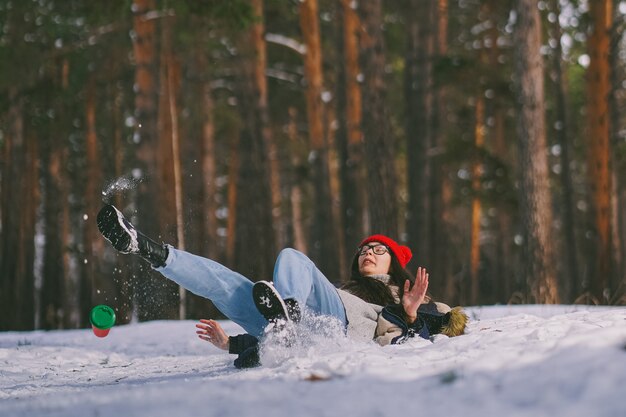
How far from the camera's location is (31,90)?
18.6 metres

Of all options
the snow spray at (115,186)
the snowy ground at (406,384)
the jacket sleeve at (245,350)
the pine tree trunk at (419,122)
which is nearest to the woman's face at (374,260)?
the snowy ground at (406,384)

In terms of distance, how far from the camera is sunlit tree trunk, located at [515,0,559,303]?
10875 millimetres

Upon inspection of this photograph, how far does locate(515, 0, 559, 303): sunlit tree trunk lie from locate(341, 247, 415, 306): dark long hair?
5168 millimetres

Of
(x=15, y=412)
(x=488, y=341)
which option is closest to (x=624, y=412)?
(x=488, y=341)

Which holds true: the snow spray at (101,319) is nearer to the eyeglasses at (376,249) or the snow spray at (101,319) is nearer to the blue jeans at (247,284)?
the blue jeans at (247,284)

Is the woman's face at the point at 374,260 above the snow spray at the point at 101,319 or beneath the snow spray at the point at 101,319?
above

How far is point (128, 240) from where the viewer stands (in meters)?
5.10

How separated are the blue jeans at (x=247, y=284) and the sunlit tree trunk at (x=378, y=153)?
668 cm

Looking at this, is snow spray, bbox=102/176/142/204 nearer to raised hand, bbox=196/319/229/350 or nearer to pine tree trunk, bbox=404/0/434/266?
raised hand, bbox=196/319/229/350

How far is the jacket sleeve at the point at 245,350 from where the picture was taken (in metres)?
5.26

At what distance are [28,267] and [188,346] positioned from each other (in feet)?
37.9

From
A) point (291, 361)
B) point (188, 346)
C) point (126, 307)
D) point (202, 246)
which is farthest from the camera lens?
point (202, 246)

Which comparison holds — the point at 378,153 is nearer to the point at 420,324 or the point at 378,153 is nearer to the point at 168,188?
the point at 168,188

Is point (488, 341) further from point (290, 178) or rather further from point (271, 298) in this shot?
point (290, 178)
